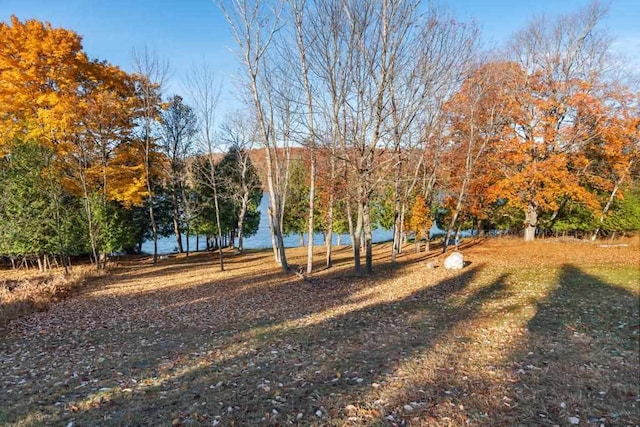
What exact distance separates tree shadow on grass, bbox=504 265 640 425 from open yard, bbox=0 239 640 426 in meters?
0.03

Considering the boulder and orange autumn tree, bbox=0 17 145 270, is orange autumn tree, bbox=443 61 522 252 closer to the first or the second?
the boulder

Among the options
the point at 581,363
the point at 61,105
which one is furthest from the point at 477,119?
the point at 61,105

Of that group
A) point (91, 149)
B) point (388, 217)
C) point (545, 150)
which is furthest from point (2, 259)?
point (545, 150)

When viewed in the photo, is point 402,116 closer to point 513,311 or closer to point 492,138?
point 513,311

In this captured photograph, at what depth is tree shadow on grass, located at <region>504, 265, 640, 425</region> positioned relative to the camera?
4203 mm

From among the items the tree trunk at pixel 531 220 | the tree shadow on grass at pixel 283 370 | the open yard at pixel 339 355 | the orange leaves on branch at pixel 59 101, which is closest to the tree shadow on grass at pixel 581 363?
the open yard at pixel 339 355

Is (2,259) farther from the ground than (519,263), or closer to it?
farther from the ground

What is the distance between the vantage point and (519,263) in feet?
49.1

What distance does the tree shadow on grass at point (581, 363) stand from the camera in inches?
165

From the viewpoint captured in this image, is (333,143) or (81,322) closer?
(81,322)

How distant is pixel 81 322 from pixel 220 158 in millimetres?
24640

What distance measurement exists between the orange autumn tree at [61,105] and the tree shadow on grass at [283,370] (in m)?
12.7

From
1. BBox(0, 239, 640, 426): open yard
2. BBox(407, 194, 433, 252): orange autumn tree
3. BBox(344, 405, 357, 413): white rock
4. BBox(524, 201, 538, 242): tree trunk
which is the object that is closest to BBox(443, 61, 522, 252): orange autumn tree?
BBox(407, 194, 433, 252): orange autumn tree

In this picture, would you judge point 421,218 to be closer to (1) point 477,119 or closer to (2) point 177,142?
(1) point 477,119
